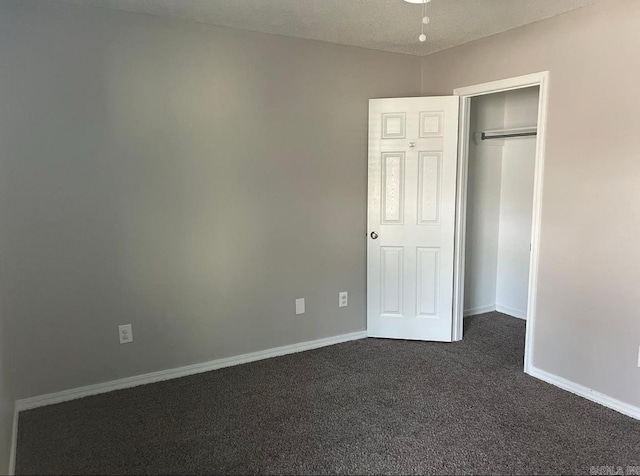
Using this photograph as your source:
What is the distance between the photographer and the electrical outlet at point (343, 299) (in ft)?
12.8

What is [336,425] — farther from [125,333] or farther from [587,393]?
[587,393]

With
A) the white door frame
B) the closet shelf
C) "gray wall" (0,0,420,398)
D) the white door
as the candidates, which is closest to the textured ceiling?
"gray wall" (0,0,420,398)

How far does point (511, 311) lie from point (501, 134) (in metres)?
1.80

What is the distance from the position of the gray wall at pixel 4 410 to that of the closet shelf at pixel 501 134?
4163mm

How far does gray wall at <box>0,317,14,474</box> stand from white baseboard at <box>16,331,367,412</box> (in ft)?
0.68

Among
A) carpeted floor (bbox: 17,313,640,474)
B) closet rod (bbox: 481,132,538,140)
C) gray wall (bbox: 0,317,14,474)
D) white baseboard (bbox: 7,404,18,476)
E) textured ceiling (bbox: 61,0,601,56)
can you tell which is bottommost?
carpeted floor (bbox: 17,313,640,474)

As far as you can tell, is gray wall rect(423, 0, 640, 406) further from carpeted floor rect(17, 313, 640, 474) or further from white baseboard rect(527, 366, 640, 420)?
carpeted floor rect(17, 313, 640, 474)

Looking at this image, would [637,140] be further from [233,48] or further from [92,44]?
[92,44]

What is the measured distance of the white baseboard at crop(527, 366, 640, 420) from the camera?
2.71 m

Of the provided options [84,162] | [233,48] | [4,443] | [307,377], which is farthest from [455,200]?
[4,443]

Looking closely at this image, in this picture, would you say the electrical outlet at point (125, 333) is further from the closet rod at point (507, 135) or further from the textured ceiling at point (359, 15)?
the closet rod at point (507, 135)

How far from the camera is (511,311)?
4.66 meters

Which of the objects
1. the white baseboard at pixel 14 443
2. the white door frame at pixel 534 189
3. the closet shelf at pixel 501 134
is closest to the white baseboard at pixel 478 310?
the white door frame at pixel 534 189

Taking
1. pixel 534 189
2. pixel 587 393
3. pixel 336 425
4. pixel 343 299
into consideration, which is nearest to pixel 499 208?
pixel 534 189
